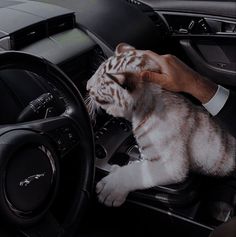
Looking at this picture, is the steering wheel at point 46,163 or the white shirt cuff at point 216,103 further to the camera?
the white shirt cuff at point 216,103

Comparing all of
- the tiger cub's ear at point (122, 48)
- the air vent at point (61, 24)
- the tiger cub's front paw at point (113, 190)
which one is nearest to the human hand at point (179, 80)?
the tiger cub's ear at point (122, 48)

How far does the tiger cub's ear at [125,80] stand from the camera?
5.87 feet

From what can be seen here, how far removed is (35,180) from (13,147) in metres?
0.11

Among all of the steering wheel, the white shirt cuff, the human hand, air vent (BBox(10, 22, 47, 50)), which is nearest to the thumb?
the human hand

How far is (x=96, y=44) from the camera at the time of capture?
6.99ft

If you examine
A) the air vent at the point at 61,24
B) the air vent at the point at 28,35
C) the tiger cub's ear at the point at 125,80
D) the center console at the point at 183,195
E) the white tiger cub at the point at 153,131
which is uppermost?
the air vent at the point at 28,35

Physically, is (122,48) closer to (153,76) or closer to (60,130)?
(153,76)

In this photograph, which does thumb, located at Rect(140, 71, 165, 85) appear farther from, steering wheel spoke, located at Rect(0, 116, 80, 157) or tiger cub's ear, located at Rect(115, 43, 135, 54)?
steering wheel spoke, located at Rect(0, 116, 80, 157)

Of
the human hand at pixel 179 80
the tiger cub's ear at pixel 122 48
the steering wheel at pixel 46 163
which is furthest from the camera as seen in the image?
the tiger cub's ear at pixel 122 48

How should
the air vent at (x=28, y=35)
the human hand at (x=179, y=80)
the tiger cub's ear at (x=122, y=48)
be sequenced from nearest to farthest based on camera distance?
the human hand at (x=179, y=80)
the air vent at (x=28, y=35)
the tiger cub's ear at (x=122, y=48)

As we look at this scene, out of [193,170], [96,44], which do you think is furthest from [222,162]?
[96,44]

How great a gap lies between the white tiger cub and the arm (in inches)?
2.0

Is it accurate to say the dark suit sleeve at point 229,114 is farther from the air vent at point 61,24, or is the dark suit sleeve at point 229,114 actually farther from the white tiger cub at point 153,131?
the air vent at point 61,24

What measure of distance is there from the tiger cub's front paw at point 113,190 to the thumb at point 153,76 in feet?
1.02
